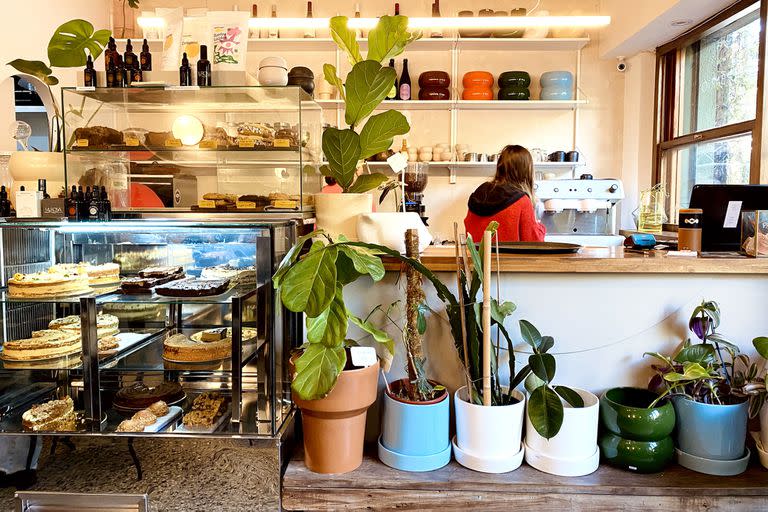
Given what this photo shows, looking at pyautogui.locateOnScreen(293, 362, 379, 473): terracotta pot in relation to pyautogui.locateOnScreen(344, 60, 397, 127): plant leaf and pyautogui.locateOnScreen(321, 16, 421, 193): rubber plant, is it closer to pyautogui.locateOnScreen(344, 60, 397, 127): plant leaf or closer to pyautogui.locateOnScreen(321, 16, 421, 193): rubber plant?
pyautogui.locateOnScreen(321, 16, 421, 193): rubber plant

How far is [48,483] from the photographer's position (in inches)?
61.9

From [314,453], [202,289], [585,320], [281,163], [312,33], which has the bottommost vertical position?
[314,453]

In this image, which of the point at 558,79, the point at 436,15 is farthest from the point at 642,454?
the point at 436,15

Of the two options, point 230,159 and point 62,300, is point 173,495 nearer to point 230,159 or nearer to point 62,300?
point 62,300

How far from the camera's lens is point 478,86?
4.57 meters

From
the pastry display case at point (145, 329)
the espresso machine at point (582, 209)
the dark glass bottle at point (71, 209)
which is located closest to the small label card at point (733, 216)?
the pastry display case at point (145, 329)

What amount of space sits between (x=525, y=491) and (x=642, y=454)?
34 cm

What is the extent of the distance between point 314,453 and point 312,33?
3996mm

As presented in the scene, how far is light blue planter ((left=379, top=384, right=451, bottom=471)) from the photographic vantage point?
1471 mm

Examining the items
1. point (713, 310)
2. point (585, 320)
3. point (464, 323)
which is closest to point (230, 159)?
→ point (464, 323)

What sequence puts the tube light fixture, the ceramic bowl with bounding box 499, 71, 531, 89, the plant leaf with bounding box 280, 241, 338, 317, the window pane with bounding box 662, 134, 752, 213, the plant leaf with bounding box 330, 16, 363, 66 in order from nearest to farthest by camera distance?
the plant leaf with bounding box 280, 241, 338, 317, the plant leaf with bounding box 330, 16, 363, 66, the window pane with bounding box 662, 134, 752, 213, the tube light fixture, the ceramic bowl with bounding box 499, 71, 531, 89

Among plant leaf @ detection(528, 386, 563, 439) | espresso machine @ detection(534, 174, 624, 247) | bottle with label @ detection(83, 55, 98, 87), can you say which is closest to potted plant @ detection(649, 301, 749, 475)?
plant leaf @ detection(528, 386, 563, 439)

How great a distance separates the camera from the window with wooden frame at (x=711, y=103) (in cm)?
341

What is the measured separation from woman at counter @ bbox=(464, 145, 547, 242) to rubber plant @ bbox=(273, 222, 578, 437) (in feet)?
3.33
